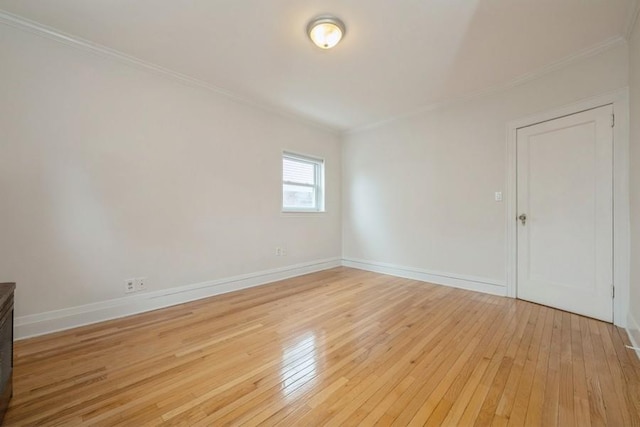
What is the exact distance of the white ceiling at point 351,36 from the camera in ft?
6.24

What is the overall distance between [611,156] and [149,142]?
4.38m

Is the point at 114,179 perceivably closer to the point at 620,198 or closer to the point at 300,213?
the point at 300,213

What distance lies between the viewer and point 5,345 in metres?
1.27

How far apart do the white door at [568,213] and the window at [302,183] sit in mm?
2817

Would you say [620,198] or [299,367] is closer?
[299,367]

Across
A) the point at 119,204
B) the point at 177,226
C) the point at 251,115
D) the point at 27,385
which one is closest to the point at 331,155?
the point at 251,115

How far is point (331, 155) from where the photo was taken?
184 inches

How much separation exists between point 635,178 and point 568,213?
24.4 inches

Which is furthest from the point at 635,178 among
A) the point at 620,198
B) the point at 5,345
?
the point at 5,345

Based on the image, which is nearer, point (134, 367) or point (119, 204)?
point (134, 367)

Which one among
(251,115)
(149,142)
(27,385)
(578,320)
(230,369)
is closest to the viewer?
(27,385)

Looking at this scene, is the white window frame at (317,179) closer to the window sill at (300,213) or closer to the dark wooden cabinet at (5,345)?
the window sill at (300,213)

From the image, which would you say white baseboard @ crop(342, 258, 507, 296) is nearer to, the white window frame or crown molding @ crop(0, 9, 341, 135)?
the white window frame

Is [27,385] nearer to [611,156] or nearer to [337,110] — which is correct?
[337,110]
